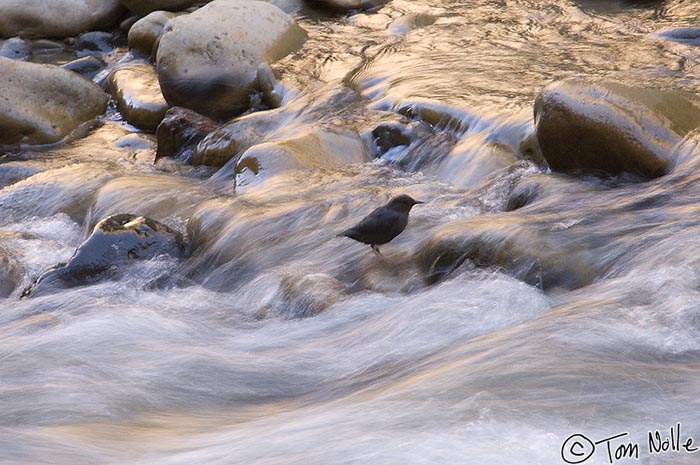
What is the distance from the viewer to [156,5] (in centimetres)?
1127

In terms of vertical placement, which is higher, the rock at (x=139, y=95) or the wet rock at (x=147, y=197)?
the wet rock at (x=147, y=197)

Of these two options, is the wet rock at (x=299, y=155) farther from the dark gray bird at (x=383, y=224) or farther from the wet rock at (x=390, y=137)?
the dark gray bird at (x=383, y=224)

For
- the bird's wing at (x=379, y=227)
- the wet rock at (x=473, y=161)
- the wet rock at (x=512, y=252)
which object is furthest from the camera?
the wet rock at (x=473, y=161)

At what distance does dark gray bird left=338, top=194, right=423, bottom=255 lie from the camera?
4.88m

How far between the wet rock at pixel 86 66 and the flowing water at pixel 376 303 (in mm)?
2416

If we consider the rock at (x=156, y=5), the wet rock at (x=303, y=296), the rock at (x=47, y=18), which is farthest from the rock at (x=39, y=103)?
the wet rock at (x=303, y=296)

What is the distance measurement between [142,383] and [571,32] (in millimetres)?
5681

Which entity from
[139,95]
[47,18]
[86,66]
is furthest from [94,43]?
[139,95]

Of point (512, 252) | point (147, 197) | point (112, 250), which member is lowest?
point (147, 197)

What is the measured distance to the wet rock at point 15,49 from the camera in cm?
1116

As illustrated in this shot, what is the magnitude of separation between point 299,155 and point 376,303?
2045 mm

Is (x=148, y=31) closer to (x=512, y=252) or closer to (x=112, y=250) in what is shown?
(x=112, y=250)

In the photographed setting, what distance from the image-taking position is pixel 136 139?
829cm

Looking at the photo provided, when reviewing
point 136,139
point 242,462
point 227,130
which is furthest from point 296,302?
point 136,139
